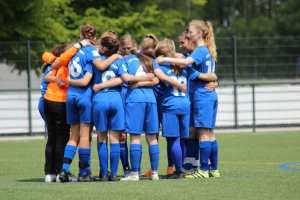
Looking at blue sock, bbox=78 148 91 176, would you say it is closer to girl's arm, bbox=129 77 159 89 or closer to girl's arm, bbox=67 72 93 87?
girl's arm, bbox=67 72 93 87

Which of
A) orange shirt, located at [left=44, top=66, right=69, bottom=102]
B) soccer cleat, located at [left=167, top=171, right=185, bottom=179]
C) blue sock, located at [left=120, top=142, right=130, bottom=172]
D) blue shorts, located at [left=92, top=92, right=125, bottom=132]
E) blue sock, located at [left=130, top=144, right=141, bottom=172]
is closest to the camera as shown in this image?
blue shorts, located at [left=92, top=92, right=125, bottom=132]

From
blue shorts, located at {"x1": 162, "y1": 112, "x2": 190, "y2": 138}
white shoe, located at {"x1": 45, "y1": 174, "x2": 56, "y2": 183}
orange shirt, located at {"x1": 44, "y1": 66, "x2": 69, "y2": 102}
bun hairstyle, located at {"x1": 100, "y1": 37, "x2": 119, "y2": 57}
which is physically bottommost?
white shoe, located at {"x1": 45, "y1": 174, "x2": 56, "y2": 183}

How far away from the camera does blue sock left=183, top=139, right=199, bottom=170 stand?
991 centimetres

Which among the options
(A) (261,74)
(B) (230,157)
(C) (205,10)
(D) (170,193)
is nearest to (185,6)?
(C) (205,10)

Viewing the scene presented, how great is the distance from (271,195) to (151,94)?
2356mm

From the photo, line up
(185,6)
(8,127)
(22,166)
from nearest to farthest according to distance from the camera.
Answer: (22,166) → (8,127) → (185,6)

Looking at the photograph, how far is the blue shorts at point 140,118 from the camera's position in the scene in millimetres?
9203

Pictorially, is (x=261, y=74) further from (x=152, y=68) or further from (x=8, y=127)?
(x=152, y=68)

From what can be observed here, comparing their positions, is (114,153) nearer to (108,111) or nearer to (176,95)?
(108,111)

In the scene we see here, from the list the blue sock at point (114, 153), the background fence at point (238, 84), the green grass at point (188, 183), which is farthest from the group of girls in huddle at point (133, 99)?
the background fence at point (238, 84)

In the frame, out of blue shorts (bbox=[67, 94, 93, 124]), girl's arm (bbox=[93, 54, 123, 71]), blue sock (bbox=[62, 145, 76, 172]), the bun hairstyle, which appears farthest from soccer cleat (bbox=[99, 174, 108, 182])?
the bun hairstyle

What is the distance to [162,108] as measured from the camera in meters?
9.77

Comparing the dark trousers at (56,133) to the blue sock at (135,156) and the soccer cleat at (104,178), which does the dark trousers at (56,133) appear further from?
the blue sock at (135,156)

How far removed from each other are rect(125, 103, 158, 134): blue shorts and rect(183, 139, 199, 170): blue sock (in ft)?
2.54
